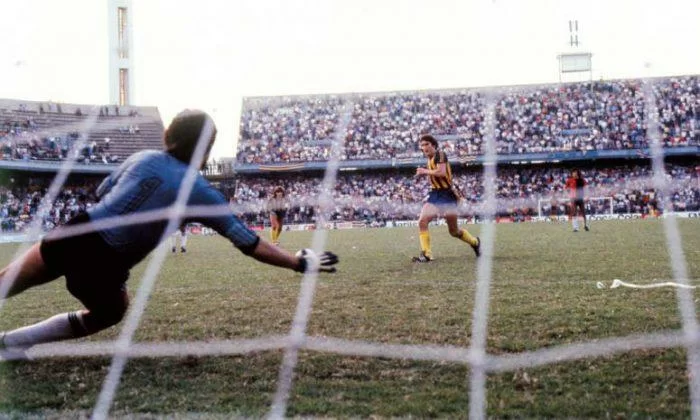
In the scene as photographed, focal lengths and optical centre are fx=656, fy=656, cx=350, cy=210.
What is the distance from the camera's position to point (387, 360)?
11.7ft

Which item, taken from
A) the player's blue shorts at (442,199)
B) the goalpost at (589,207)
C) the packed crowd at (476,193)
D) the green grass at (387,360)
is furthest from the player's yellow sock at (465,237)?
the goalpost at (589,207)

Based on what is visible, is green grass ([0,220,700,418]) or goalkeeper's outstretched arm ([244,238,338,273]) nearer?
green grass ([0,220,700,418])

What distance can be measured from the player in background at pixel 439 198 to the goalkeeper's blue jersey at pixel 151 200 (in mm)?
5804

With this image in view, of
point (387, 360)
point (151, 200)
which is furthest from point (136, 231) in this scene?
point (387, 360)

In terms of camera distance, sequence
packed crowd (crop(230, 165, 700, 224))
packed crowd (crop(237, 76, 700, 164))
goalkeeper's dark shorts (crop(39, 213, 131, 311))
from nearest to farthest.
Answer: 1. goalkeeper's dark shorts (crop(39, 213, 131, 311))
2. packed crowd (crop(237, 76, 700, 164))
3. packed crowd (crop(230, 165, 700, 224))

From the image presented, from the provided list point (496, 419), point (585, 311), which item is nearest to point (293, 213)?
point (585, 311)

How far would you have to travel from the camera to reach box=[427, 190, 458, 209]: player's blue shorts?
9.08 m

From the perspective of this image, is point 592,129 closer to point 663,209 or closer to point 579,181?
point 663,209

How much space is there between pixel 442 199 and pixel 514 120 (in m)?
19.5

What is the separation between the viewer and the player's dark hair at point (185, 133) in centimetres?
319

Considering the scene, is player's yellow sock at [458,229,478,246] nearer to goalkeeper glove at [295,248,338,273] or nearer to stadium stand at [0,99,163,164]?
goalkeeper glove at [295,248,338,273]

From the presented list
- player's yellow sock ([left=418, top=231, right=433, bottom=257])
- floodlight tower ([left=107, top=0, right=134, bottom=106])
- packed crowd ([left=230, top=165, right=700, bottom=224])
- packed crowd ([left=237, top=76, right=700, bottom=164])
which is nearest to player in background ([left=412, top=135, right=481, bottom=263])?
player's yellow sock ([left=418, top=231, right=433, bottom=257])

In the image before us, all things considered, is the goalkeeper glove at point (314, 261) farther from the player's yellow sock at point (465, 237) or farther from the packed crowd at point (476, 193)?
the packed crowd at point (476, 193)

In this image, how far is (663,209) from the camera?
2731 cm
